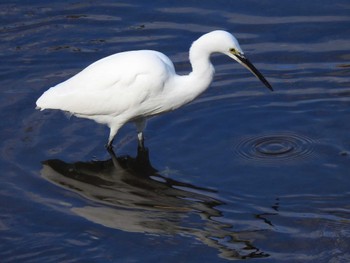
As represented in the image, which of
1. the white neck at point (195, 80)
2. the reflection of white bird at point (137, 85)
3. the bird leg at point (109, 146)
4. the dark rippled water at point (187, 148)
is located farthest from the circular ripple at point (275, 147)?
the bird leg at point (109, 146)

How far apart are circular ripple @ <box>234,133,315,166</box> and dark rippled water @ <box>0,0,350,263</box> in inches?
0.7

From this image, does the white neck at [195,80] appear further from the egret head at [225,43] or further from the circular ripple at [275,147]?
the circular ripple at [275,147]

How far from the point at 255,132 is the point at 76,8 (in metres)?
3.98

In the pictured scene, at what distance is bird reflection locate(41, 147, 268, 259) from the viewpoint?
6.96 meters

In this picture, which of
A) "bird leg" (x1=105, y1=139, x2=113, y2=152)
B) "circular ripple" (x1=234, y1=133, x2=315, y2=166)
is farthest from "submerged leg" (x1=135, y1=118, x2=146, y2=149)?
"circular ripple" (x1=234, y1=133, x2=315, y2=166)

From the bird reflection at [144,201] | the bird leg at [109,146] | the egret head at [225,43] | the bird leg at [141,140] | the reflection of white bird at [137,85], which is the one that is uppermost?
the egret head at [225,43]

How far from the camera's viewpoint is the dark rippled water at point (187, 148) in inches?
271

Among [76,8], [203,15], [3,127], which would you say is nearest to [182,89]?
[3,127]

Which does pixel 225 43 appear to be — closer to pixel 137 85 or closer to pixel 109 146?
pixel 137 85

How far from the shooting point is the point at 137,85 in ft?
26.5

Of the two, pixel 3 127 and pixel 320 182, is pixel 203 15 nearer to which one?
pixel 3 127

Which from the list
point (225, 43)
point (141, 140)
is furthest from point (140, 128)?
point (225, 43)

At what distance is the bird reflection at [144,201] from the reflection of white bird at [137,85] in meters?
0.39

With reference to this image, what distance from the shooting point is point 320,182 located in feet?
25.1
